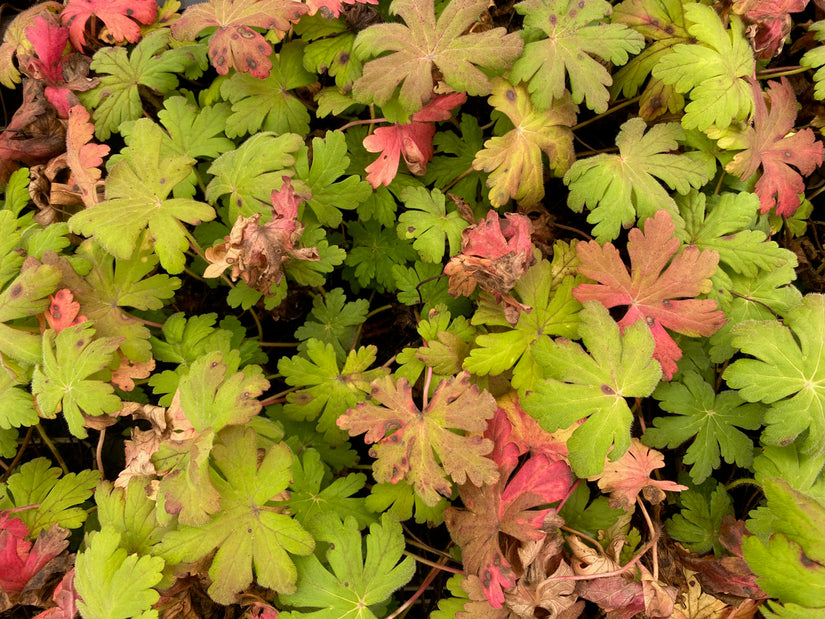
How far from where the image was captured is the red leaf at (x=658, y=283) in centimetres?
189

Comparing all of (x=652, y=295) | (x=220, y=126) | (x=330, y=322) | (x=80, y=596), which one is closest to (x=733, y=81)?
(x=652, y=295)

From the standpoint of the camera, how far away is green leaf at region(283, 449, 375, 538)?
201 centimetres

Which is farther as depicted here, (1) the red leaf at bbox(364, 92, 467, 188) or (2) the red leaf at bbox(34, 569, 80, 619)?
(1) the red leaf at bbox(364, 92, 467, 188)

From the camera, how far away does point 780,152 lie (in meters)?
2.15

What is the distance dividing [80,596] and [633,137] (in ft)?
7.73

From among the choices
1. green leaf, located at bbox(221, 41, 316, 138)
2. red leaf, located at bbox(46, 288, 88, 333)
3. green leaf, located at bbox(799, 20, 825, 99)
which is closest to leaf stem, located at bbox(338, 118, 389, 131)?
green leaf, located at bbox(221, 41, 316, 138)

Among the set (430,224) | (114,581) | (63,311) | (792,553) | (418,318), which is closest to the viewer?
(792,553)

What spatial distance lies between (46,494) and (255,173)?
139cm

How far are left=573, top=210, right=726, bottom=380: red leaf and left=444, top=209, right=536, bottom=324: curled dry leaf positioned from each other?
193 millimetres

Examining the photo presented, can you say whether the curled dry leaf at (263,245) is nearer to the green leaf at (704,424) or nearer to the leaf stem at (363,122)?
the leaf stem at (363,122)

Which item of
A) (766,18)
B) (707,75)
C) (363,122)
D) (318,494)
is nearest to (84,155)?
(363,122)

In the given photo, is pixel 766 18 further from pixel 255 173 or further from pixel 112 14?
pixel 112 14

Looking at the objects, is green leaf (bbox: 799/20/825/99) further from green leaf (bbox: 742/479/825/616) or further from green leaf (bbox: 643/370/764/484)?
green leaf (bbox: 742/479/825/616)

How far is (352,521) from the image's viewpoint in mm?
1917
